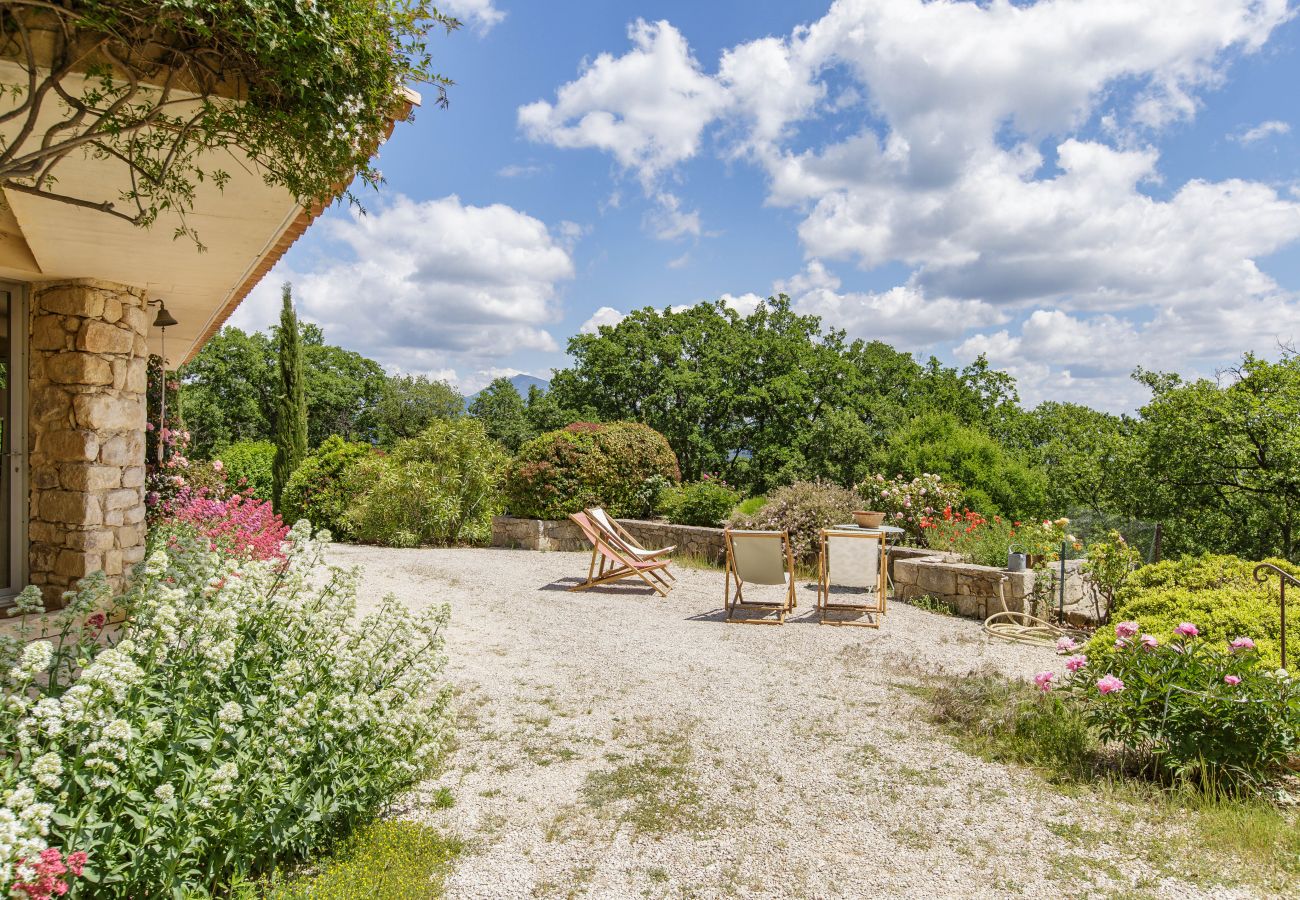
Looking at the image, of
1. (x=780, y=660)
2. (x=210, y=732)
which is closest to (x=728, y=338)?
(x=780, y=660)

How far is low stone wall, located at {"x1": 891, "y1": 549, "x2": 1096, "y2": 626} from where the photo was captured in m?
6.42

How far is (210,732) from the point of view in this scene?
210cm

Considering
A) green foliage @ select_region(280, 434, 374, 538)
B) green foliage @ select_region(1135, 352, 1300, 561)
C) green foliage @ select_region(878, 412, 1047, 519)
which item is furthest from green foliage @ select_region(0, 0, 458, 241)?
green foliage @ select_region(878, 412, 1047, 519)

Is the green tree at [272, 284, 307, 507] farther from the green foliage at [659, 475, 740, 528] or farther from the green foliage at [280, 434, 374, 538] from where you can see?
the green foliage at [659, 475, 740, 528]

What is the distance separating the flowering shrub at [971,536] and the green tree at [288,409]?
15025mm

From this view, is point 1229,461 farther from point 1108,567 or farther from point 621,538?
point 621,538

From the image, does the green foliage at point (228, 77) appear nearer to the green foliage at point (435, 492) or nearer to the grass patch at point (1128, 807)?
the grass patch at point (1128, 807)

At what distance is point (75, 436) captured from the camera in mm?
4609

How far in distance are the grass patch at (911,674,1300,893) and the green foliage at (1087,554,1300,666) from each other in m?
0.42

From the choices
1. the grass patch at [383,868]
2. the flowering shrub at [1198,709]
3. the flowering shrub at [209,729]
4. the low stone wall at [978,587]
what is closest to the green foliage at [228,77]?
the flowering shrub at [209,729]

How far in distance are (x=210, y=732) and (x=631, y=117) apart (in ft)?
23.9

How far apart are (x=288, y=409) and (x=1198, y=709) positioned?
18.6 m

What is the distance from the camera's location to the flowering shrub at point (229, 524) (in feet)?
18.5

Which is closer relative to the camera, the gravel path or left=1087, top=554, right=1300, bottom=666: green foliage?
the gravel path
